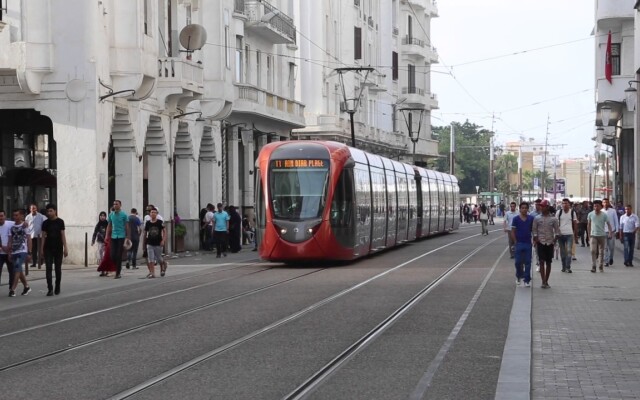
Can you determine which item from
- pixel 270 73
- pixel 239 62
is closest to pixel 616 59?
pixel 270 73

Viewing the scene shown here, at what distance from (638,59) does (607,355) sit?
3048 cm

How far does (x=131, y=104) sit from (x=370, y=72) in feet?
135

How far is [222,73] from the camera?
45094 mm

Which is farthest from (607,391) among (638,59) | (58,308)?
(638,59)

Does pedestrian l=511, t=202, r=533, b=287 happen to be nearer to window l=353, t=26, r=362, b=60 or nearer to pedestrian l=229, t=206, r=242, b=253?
pedestrian l=229, t=206, r=242, b=253

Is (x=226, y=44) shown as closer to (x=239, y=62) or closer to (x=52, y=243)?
(x=239, y=62)

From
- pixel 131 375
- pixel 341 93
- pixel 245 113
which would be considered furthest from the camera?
pixel 341 93

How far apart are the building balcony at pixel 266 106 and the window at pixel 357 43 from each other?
644 inches

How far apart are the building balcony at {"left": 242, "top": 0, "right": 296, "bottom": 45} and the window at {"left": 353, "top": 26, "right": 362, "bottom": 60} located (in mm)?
17372

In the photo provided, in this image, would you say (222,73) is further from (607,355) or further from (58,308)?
(607,355)

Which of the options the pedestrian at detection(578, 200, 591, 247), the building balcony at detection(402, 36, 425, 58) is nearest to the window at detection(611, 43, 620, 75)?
the pedestrian at detection(578, 200, 591, 247)

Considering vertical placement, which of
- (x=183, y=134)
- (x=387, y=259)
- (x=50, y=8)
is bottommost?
(x=387, y=259)

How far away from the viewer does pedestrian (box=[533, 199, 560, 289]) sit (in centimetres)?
2384

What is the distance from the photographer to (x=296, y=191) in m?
30.7
